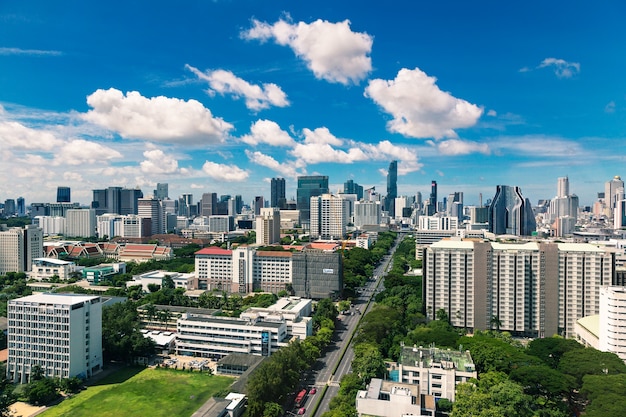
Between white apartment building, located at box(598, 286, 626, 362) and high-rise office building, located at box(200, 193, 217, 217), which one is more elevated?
high-rise office building, located at box(200, 193, 217, 217)

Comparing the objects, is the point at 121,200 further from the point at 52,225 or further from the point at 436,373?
the point at 436,373

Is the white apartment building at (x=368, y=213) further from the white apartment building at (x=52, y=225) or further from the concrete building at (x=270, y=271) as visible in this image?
the white apartment building at (x=52, y=225)

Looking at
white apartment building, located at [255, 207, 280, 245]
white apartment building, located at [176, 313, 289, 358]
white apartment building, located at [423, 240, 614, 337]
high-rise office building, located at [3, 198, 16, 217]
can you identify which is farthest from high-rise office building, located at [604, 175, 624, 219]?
high-rise office building, located at [3, 198, 16, 217]

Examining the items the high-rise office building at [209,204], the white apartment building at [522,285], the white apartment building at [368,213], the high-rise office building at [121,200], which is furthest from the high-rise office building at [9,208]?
the white apartment building at [522,285]

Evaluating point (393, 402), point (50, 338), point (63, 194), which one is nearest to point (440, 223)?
point (393, 402)

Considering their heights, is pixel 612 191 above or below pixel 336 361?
above

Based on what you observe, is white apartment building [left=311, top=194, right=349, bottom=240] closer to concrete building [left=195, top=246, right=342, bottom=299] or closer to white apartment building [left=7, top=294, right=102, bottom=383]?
concrete building [left=195, top=246, right=342, bottom=299]
